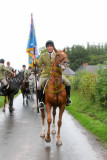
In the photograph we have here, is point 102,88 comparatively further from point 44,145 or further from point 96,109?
point 44,145

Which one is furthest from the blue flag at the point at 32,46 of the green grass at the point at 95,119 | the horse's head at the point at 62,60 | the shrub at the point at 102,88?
the shrub at the point at 102,88

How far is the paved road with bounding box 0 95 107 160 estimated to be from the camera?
5.73 metres

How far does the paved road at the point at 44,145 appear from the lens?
573 centimetres

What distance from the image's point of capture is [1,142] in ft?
22.8

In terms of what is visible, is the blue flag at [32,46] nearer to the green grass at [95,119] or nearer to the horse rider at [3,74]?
the horse rider at [3,74]

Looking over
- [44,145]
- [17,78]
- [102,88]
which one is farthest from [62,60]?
[17,78]

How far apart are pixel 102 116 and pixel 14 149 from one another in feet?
18.4

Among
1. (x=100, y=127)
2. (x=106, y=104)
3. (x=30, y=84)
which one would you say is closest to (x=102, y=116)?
(x=106, y=104)

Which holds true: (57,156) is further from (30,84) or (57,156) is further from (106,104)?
(30,84)

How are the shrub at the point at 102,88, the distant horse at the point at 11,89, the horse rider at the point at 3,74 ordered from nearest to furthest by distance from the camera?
the shrub at the point at 102,88
the horse rider at the point at 3,74
the distant horse at the point at 11,89

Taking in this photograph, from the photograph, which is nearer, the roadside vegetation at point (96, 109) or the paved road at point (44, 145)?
the paved road at point (44, 145)

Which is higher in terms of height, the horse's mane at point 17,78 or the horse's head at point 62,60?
the horse's head at point 62,60

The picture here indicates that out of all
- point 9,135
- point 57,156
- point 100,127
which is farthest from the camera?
point 100,127

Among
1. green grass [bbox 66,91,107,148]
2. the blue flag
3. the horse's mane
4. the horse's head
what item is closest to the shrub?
green grass [bbox 66,91,107,148]
